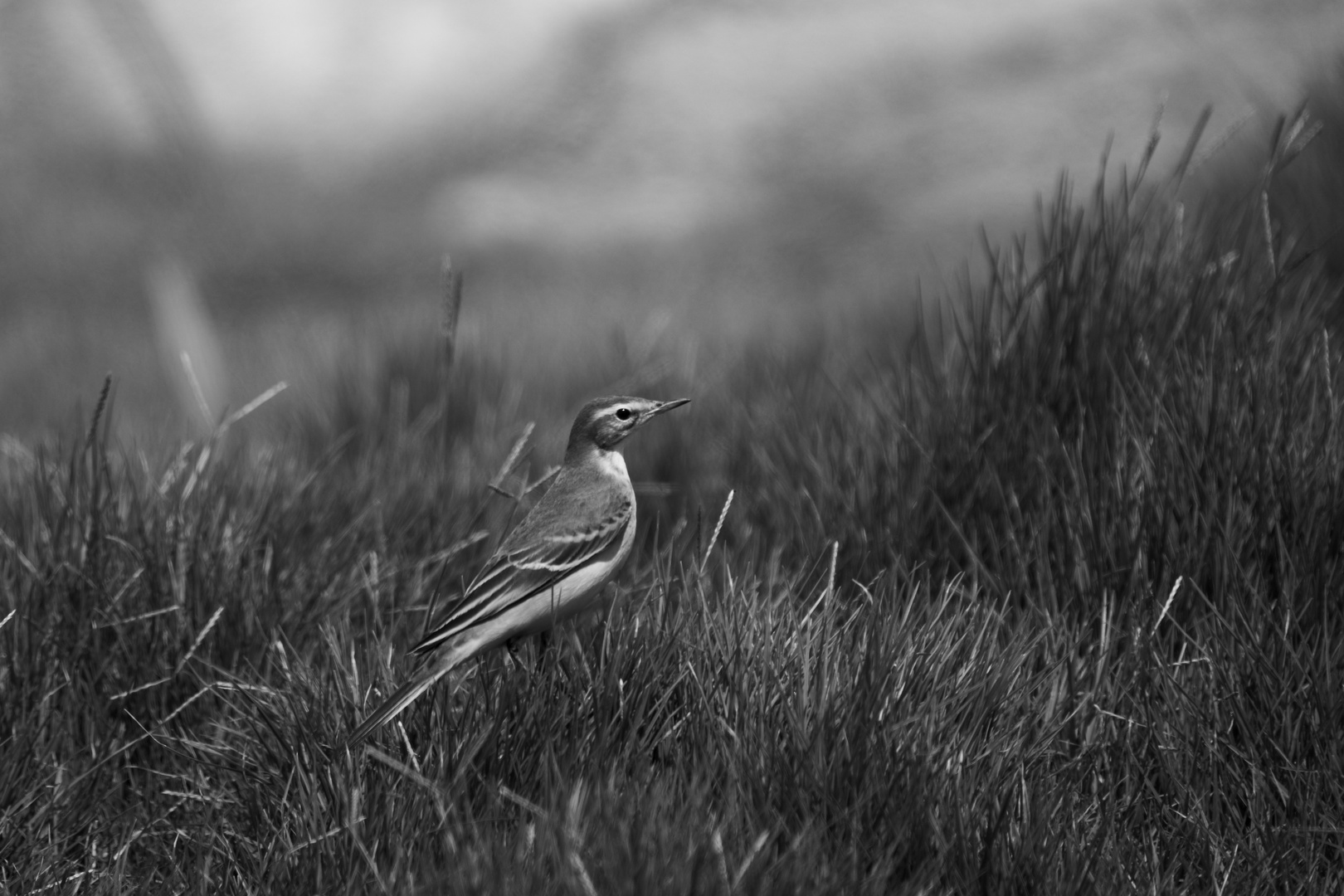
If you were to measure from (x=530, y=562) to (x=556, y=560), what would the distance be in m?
0.07

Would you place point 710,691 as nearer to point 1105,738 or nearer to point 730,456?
point 1105,738

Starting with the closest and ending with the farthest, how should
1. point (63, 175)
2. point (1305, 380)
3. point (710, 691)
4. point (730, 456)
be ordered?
point (710, 691)
point (1305, 380)
point (730, 456)
point (63, 175)

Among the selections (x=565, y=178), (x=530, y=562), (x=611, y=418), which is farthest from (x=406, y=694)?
(x=565, y=178)

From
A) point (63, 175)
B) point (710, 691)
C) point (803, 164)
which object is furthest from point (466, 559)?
point (63, 175)

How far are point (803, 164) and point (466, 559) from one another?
158 inches

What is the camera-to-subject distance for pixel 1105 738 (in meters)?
2.74

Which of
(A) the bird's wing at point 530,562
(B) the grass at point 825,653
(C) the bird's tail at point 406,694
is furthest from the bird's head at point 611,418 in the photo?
(C) the bird's tail at point 406,694

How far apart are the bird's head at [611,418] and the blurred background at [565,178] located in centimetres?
276

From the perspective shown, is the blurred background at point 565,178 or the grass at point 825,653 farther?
the blurred background at point 565,178

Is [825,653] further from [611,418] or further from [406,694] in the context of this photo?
[611,418]

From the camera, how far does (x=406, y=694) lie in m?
2.57

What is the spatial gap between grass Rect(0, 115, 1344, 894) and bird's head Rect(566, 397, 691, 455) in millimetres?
410

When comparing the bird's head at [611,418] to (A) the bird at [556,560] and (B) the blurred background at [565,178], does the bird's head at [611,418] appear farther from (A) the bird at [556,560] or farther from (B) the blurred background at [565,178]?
(B) the blurred background at [565,178]

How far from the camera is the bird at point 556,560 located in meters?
2.81
